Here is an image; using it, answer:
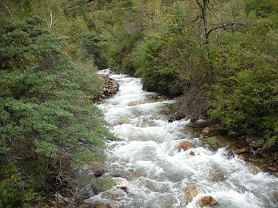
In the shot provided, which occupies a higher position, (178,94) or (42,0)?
(42,0)

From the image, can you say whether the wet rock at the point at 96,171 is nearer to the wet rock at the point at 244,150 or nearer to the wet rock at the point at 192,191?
the wet rock at the point at 192,191

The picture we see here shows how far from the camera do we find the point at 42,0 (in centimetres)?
2330

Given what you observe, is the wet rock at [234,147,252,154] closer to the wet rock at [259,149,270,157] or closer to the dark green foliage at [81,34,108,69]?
the wet rock at [259,149,270,157]

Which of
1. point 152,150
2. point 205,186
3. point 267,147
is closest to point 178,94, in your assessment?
point 152,150

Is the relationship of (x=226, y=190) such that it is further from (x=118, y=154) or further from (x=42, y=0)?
(x=42, y=0)

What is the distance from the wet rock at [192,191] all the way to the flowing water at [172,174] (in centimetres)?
10

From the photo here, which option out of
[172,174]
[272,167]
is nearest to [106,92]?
[172,174]

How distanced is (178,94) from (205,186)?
11137 millimetres

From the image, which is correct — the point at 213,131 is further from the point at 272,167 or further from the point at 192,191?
the point at 192,191

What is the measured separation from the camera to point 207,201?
7559mm

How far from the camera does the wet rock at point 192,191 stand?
25.9ft

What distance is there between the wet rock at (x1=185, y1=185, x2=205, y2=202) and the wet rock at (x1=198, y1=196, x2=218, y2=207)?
349 mm

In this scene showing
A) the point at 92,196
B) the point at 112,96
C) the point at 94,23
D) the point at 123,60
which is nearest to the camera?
the point at 92,196

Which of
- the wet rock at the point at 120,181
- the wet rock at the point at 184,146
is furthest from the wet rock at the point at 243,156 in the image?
the wet rock at the point at 120,181
